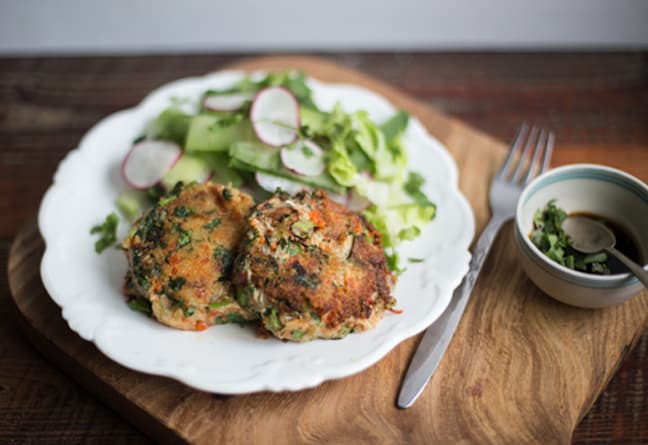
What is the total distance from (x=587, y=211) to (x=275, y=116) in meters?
2.05

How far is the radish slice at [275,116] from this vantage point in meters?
4.17

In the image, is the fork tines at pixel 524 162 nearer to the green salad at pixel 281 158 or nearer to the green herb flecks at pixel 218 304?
the green salad at pixel 281 158

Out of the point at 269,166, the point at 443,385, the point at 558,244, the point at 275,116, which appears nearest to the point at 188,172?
the point at 269,166

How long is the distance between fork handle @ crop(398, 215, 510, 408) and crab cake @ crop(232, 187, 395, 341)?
33 cm

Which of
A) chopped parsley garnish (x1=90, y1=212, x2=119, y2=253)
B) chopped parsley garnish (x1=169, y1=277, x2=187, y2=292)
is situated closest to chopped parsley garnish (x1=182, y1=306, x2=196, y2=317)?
chopped parsley garnish (x1=169, y1=277, x2=187, y2=292)

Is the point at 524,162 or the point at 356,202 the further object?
the point at 524,162

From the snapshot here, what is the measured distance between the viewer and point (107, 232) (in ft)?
12.9

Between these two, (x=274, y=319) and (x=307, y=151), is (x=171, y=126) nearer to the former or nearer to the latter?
Result: (x=307, y=151)

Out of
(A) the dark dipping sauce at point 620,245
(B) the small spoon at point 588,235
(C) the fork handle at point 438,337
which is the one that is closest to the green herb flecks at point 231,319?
(C) the fork handle at point 438,337

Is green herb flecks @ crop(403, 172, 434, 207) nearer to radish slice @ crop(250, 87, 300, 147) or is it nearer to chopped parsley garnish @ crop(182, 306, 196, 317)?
radish slice @ crop(250, 87, 300, 147)

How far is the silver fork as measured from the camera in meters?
3.38

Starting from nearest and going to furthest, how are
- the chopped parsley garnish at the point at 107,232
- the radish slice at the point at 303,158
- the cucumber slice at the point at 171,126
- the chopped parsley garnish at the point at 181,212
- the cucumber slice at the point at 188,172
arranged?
1. the chopped parsley garnish at the point at 181,212
2. the chopped parsley garnish at the point at 107,232
3. the radish slice at the point at 303,158
4. the cucumber slice at the point at 188,172
5. the cucumber slice at the point at 171,126

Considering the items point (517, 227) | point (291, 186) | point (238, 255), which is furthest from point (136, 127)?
point (517, 227)

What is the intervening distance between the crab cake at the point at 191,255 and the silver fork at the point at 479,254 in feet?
3.08
